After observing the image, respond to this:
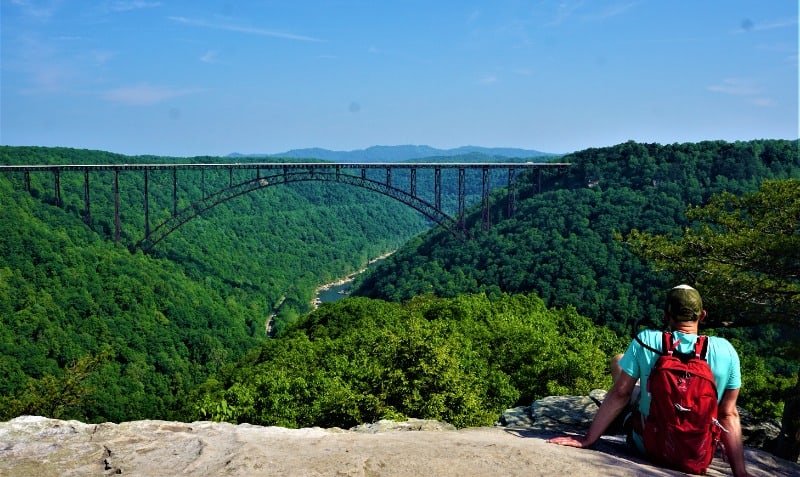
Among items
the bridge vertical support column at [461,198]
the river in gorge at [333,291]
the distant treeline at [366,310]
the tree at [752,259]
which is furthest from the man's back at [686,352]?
the river in gorge at [333,291]

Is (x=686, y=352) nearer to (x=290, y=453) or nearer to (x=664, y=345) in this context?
(x=664, y=345)

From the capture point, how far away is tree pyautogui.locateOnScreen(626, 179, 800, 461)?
857 centimetres

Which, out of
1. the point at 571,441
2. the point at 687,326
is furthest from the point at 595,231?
the point at 687,326

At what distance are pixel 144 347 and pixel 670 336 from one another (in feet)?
139

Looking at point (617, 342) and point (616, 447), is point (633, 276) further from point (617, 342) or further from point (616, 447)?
point (616, 447)

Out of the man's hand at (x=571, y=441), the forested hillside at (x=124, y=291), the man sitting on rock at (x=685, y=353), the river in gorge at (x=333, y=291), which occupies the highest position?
the man sitting on rock at (x=685, y=353)

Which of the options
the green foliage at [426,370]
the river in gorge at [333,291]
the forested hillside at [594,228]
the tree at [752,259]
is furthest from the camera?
the river in gorge at [333,291]

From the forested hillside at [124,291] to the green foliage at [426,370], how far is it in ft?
25.5

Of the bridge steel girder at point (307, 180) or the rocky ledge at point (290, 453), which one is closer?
the rocky ledge at point (290, 453)

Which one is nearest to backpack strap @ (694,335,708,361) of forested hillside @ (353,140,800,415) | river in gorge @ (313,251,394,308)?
forested hillside @ (353,140,800,415)

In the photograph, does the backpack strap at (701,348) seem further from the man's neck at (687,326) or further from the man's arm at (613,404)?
the man's arm at (613,404)

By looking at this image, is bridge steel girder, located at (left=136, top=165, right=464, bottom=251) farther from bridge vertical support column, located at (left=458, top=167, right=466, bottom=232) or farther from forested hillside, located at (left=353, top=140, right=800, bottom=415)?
forested hillside, located at (left=353, top=140, right=800, bottom=415)

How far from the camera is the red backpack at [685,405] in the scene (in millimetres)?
3812

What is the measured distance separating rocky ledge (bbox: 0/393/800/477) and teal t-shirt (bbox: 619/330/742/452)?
726 mm
